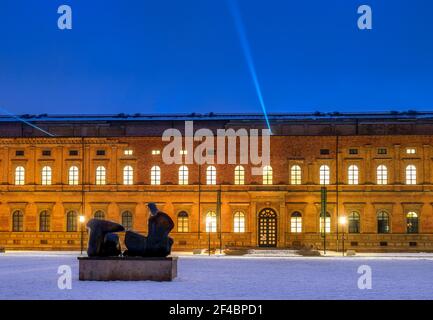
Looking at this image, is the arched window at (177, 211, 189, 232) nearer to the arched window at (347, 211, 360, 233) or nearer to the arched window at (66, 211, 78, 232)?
the arched window at (66, 211, 78, 232)

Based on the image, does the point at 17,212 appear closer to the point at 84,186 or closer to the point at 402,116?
the point at 84,186

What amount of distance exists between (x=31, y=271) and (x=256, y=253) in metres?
20.9

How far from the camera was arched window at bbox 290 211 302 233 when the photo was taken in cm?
5450

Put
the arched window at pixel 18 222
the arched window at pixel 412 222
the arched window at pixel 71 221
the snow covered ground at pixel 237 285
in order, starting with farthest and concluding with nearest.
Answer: the arched window at pixel 18 222, the arched window at pixel 71 221, the arched window at pixel 412 222, the snow covered ground at pixel 237 285

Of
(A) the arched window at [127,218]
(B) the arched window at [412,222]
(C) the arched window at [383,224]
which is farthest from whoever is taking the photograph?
(A) the arched window at [127,218]

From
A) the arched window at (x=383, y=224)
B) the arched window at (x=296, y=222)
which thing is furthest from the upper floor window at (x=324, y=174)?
the arched window at (x=383, y=224)

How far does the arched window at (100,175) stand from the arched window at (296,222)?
13479 mm

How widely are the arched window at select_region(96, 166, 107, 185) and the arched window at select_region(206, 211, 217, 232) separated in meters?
7.79

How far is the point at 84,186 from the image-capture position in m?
55.8

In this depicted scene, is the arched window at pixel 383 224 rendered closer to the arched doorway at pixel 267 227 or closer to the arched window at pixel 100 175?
the arched doorway at pixel 267 227

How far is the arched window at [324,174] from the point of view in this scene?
54.6 m

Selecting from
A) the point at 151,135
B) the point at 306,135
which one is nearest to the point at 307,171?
the point at 306,135

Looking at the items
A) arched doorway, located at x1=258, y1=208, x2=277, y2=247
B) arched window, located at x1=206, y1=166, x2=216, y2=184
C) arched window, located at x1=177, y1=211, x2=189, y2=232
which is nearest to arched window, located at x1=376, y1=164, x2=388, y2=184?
arched doorway, located at x1=258, y1=208, x2=277, y2=247
